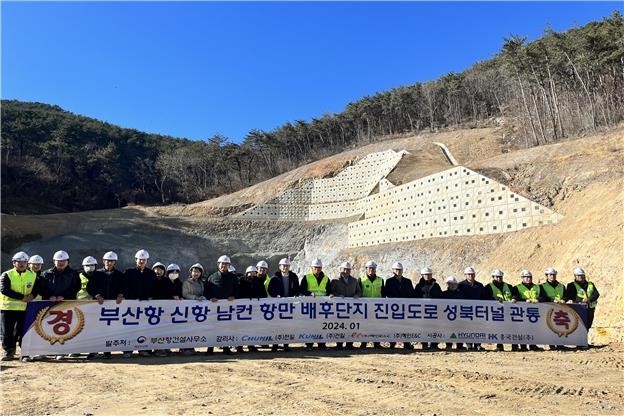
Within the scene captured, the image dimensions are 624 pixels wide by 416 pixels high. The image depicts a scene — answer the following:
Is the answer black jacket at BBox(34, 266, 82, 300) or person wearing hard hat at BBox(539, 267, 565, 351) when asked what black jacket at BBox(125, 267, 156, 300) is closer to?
black jacket at BBox(34, 266, 82, 300)

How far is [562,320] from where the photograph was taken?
33.6 ft

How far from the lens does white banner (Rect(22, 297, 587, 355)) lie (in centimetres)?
807

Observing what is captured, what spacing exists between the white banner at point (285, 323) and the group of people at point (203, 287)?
0.26 meters

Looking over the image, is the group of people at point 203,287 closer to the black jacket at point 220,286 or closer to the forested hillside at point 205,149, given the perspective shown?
the black jacket at point 220,286

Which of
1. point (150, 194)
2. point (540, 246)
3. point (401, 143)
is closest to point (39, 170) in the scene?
point (150, 194)

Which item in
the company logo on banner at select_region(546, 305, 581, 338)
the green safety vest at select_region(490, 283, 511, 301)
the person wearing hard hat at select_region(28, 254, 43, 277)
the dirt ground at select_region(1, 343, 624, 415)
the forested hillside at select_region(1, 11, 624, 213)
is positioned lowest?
the dirt ground at select_region(1, 343, 624, 415)

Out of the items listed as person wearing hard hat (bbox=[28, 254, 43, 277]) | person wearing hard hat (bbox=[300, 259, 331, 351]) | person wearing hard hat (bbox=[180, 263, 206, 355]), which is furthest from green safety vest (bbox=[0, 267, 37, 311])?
person wearing hard hat (bbox=[300, 259, 331, 351])

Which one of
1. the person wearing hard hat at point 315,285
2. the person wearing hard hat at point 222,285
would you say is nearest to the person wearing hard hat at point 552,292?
the person wearing hard hat at point 315,285

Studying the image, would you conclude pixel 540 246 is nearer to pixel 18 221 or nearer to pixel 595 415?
pixel 595 415

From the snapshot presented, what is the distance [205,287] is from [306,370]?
301 centimetres

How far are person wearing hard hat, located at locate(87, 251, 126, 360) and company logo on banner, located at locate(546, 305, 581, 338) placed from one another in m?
9.02

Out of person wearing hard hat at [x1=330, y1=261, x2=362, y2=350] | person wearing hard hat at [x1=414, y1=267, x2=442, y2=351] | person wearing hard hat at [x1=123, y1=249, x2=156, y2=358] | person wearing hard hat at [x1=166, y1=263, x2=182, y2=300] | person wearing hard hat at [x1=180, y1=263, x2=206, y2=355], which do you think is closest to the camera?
person wearing hard hat at [x1=123, y1=249, x2=156, y2=358]

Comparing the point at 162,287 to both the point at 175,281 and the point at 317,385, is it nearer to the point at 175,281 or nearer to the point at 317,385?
the point at 175,281

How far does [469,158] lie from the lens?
4716cm
